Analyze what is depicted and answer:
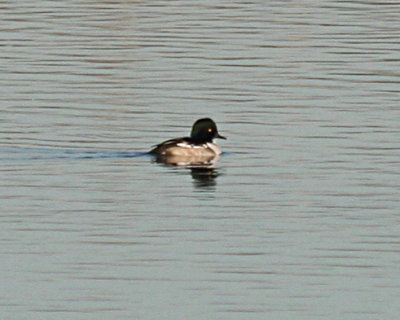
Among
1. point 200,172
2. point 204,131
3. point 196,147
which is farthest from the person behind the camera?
point 204,131

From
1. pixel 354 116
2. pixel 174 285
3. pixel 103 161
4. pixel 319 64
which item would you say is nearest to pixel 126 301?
pixel 174 285

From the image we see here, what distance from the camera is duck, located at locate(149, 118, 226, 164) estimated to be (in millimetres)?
21797

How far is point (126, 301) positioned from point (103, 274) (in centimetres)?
87

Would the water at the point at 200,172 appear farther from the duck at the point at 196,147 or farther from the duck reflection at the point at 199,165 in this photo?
the duck at the point at 196,147

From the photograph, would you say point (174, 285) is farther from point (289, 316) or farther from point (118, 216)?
point (118, 216)

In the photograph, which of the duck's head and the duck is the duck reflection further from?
the duck's head

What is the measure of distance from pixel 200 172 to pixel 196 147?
1.05 metres

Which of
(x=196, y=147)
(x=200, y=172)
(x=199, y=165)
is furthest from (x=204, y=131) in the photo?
(x=200, y=172)

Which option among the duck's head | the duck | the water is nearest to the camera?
the water

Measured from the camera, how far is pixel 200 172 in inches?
837

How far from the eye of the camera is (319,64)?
3008 cm

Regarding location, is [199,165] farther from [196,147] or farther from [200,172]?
[200,172]

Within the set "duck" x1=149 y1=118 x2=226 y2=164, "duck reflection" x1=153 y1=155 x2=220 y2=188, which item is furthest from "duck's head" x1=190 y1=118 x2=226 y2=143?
"duck reflection" x1=153 y1=155 x2=220 y2=188

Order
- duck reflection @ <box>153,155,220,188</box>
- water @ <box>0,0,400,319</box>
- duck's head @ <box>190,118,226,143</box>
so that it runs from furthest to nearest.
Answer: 1. duck's head @ <box>190,118,226,143</box>
2. duck reflection @ <box>153,155,220,188</box>
3. water @ <box>0,0,400,319</box>
